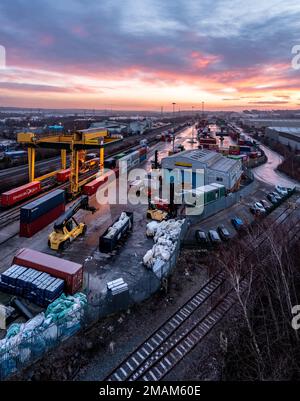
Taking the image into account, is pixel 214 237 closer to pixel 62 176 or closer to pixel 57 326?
pixel 57 326

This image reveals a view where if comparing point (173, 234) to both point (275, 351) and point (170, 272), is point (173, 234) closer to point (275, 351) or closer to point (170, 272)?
point (170, 272)

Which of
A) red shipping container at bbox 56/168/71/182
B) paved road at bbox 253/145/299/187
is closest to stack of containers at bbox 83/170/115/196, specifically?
red shipping container at bbox 56/168/71/182

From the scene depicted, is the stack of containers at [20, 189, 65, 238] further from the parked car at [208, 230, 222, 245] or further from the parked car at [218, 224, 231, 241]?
the parked car at [218, 224, 231, 241]

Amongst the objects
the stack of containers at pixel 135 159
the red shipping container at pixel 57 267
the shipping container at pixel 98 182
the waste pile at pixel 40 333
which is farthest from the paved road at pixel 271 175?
the waste pile at pixel 40 333

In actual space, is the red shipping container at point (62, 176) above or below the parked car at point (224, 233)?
above

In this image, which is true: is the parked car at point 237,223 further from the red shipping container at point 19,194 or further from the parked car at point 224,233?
the red shipping container at point 19,194
